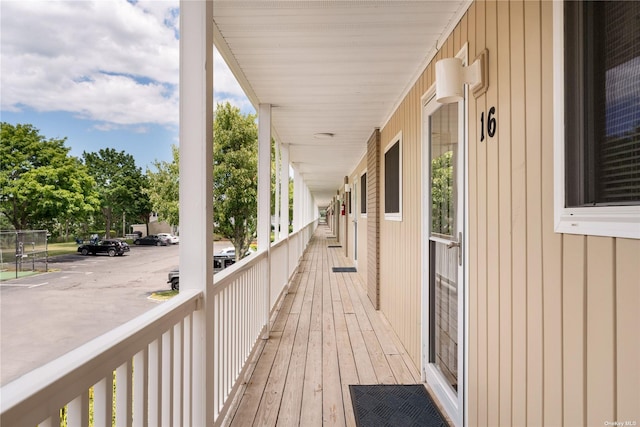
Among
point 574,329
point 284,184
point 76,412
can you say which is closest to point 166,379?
point 76,412

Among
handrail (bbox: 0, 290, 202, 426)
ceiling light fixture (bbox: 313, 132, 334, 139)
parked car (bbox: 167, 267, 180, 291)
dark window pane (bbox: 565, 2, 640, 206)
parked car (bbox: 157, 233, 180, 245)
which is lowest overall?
handrail (bbox: 0, 290, 202, 426)

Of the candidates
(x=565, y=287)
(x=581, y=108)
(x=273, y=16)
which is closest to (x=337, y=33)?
(x=273, y=16)

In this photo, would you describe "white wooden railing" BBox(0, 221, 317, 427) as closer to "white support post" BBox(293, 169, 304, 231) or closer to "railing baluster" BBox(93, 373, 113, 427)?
"railing baluster" BBox(93, 373, 113, 427)

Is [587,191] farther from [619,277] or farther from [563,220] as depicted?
[619,277]

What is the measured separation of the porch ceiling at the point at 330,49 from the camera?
83.8 inches

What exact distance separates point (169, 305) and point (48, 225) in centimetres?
84

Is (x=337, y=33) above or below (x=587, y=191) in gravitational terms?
above

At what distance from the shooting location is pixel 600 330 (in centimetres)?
103

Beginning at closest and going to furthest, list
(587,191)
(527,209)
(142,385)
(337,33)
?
(587,191)
(142,385)
(527,209)
(337,33)

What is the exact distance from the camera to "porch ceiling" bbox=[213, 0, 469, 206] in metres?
2.13

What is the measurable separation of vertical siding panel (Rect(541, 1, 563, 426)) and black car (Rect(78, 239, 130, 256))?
135 cm

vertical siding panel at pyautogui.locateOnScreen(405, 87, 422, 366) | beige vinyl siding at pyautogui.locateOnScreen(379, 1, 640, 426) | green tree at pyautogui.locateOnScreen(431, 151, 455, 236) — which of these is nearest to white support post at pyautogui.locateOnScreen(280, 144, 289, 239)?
vertical siding panel at pyautogui.locateOnScreen(405, 87, 422, 366)

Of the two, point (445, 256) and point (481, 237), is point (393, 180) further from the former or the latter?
point (481, 237)

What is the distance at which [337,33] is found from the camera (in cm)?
239
